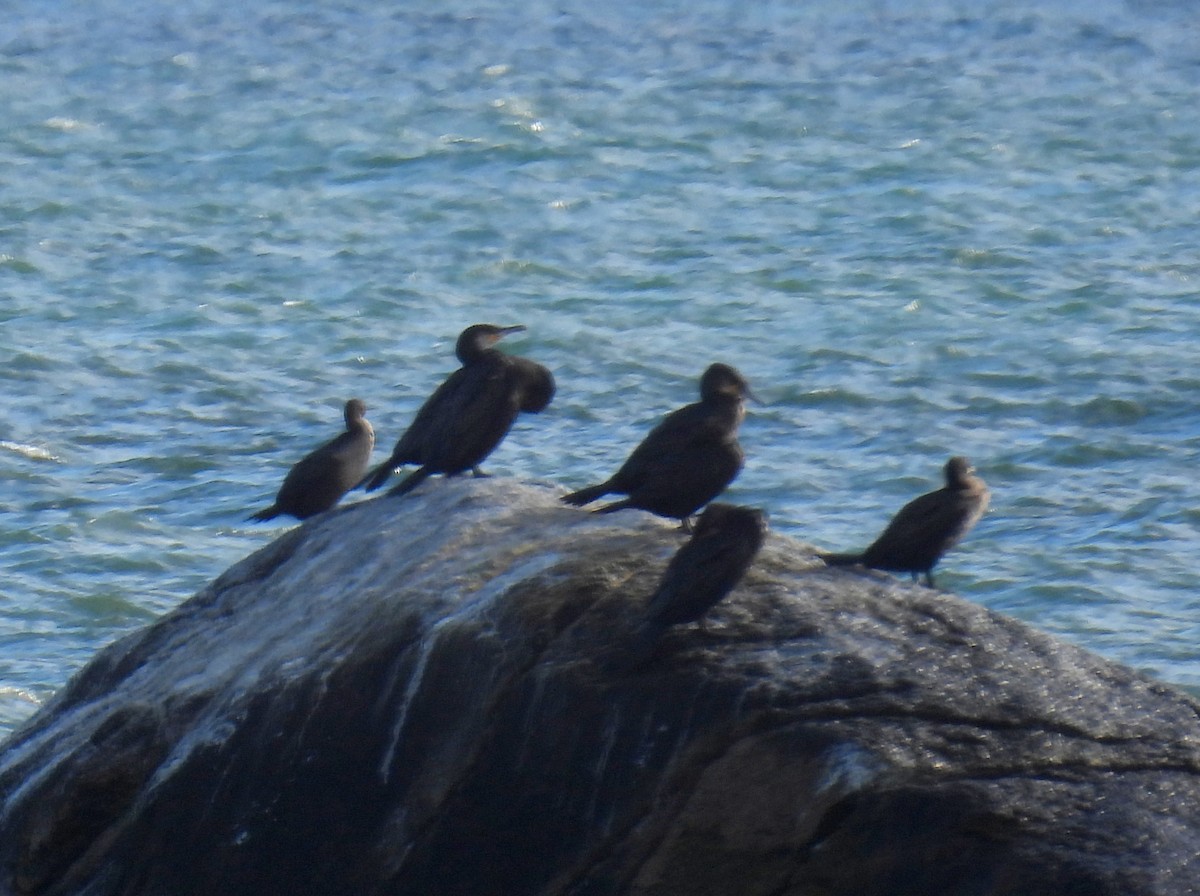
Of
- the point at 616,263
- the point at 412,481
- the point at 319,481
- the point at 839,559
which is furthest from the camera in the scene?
the point at 616,263

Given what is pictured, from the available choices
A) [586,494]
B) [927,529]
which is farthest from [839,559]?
[586,494]

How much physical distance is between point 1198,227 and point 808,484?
7575mm

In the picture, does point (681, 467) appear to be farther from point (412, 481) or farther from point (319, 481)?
point (319, 481)

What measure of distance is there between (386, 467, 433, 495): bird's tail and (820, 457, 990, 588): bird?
1579mm

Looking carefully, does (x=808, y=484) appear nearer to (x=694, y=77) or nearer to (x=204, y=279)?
(x=204, y=279)

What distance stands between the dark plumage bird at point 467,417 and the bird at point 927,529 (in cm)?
151

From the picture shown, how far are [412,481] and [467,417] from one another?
323 mm

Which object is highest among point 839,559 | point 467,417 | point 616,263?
point 467,417

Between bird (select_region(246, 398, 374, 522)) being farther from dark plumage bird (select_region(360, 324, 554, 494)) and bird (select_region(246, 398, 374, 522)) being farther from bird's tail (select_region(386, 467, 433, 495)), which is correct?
bird's tail (select_region(386, 467, 433, 495))

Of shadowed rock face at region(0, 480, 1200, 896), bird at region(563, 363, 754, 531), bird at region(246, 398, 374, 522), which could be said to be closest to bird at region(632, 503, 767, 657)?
shadowed rock face at region(0, 480, 1200, 896)

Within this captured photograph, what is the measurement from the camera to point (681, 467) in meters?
6.91

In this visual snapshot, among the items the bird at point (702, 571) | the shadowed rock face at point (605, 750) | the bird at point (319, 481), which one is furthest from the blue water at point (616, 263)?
the bird at point (702, 571)

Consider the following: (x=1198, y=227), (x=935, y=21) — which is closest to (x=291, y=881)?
(x=1198, y=227)

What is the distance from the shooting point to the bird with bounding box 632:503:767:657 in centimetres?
586
